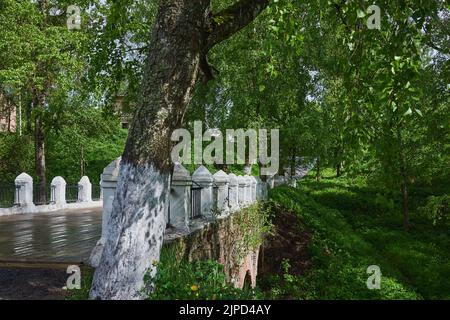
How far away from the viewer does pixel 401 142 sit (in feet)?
74.1

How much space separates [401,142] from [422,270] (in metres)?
6.61

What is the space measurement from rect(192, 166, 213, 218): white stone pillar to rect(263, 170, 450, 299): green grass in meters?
2.82

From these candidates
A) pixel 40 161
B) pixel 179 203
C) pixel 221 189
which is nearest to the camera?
pixel 179 203

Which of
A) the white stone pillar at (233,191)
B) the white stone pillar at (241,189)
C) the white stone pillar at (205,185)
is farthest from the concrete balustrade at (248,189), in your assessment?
the white stone pillar at (205,185)

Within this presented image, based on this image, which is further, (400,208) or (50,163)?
(50,163)

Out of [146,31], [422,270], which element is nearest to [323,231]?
[422,270]

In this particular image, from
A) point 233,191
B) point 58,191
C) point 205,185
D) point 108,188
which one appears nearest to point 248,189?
point 233,191

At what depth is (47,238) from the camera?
409 inches

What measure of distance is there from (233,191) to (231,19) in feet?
31.4

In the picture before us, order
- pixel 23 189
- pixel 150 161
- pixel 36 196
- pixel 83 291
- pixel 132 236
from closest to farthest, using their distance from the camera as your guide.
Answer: pixel 132 236 → pixel 150 161 → pixel 83 291 → pixel 23 189 → pixel 36 196

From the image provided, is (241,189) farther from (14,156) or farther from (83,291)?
(14,156)

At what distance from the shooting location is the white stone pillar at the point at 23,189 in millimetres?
16828
